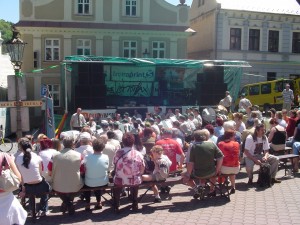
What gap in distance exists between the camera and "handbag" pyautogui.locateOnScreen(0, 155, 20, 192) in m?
4.83

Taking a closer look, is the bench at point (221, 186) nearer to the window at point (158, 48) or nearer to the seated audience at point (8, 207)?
the seated audience at point (8, 207)

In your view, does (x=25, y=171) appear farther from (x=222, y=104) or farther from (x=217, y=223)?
(x=222, y=104)

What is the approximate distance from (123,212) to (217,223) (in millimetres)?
1787

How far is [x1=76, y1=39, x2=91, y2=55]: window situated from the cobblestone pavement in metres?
19.0

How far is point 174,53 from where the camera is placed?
90.1 feet

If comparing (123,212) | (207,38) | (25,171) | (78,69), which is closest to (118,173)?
(123,212)

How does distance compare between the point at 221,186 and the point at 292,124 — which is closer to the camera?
the point at 221,186

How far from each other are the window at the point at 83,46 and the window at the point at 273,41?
14.7 meters

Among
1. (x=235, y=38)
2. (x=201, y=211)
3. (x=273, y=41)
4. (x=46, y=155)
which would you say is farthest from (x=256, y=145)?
(x=273, y=41)

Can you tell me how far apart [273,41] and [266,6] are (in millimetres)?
2869

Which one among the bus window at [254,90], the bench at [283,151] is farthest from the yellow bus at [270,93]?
the bench at [283,151]

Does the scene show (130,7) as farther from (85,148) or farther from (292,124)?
(85,148)

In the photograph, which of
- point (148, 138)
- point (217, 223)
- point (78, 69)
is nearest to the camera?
point (217, 223)

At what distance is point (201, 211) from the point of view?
7.30 meters
